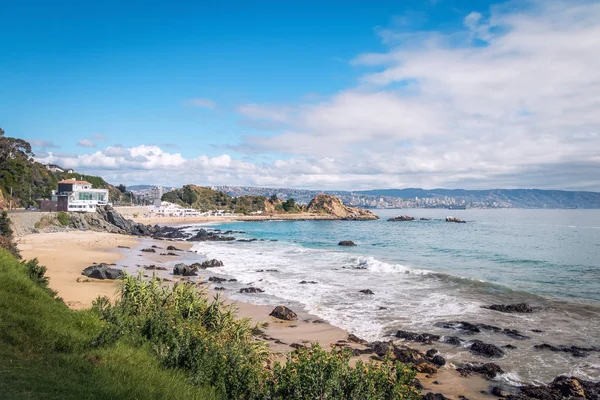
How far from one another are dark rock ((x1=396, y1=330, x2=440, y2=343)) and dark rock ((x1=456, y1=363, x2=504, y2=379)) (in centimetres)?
256

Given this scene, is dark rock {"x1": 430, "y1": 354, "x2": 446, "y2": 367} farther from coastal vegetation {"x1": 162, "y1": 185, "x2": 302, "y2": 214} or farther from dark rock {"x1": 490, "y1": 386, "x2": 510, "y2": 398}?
coastal vegetation {"x1": 162, "y1": 185, "x2": 302, "y2": 214}

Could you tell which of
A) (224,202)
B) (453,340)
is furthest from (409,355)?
(224,202)

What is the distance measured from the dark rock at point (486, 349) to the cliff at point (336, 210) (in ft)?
442

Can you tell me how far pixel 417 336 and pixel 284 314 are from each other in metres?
6.20

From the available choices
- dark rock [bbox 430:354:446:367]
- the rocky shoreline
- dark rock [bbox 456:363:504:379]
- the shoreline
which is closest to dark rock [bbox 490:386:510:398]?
the rocky shoreline

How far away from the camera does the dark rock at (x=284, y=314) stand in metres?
19.4

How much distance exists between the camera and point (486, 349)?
605 inches

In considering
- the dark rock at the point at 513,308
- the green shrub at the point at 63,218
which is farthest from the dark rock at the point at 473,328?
the green shrub at the point at 63,218

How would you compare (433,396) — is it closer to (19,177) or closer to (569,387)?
(569,387)

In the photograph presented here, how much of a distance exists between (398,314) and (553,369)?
300 inches

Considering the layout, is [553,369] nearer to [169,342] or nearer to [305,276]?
[169,342]

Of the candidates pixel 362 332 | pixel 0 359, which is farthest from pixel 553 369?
pixel 0 359

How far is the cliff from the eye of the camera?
155 m

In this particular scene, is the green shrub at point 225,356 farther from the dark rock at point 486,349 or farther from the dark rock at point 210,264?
the dark rock at point 210,264
